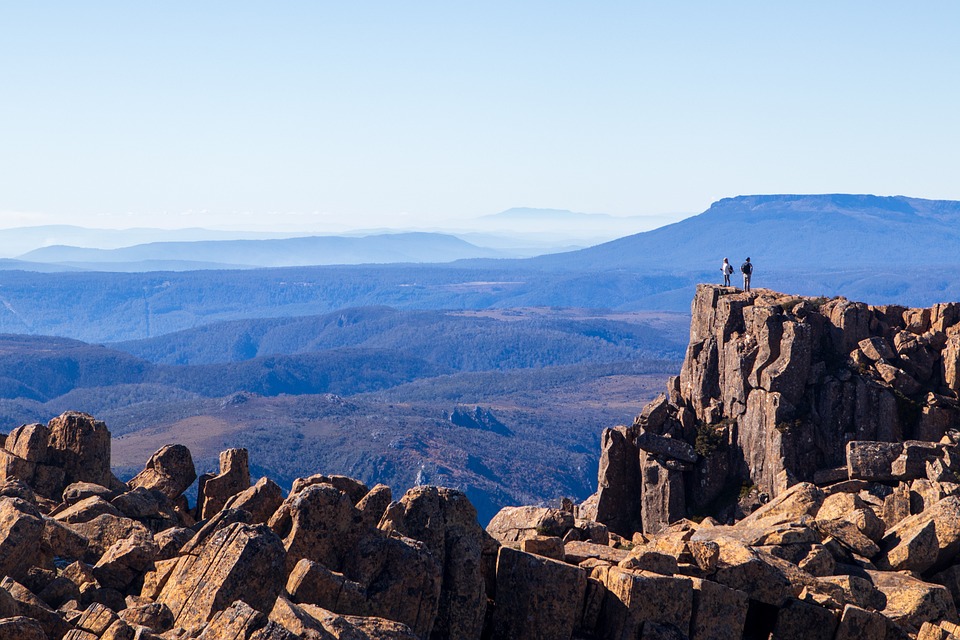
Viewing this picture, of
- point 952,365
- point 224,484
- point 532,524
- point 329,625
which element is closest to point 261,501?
point 224,484

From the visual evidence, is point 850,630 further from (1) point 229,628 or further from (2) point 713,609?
(1) point 229,628

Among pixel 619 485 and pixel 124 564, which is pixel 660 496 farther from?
pixel 124 564

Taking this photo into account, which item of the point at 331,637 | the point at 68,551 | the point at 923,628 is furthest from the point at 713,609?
the point at 68,551

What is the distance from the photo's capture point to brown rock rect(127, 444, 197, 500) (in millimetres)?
56781

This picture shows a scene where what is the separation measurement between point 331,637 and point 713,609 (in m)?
14.1

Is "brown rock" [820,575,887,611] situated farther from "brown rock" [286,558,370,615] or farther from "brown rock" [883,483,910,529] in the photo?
"brown rock" [286,558,370,615]

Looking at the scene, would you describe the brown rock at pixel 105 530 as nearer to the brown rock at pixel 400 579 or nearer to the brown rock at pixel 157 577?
the brown rock at pixel 157 577

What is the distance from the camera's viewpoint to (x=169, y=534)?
1623 inches

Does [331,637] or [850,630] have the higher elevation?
[331,637]

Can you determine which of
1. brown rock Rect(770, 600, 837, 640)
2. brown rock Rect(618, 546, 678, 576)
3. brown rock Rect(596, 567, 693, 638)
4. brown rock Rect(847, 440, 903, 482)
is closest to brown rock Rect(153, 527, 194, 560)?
brown rock Rect(596, 567, 693, 638)

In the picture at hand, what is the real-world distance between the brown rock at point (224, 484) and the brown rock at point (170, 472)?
3.59 ft

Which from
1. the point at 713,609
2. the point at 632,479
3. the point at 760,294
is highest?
the point at 760,294

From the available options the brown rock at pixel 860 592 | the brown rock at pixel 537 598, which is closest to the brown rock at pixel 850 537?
the brown rock at pixel 860 592

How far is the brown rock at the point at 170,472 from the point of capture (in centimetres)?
5678
